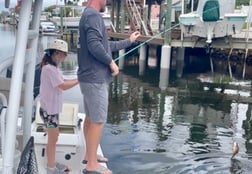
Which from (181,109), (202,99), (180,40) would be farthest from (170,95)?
(180,40)

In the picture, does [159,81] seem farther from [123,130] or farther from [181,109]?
[123,130]

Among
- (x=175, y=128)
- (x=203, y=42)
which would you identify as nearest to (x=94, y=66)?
(x=175, y=128)

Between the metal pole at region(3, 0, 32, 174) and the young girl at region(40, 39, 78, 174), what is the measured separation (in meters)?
1.46

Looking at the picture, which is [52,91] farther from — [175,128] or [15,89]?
[175,128]

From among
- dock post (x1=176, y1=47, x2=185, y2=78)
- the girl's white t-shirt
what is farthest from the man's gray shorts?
dock post (x1=176, y1=47, x2=185, y2=78)

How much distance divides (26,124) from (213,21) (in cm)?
1667

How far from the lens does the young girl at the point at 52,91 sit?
4.22 meters

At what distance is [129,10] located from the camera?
25781 mm

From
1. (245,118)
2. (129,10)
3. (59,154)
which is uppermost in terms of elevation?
(129,10)

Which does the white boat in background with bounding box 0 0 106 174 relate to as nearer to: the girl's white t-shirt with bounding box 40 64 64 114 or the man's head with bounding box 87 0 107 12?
the girl's white t-shirt with bounding box 40 64 64 114

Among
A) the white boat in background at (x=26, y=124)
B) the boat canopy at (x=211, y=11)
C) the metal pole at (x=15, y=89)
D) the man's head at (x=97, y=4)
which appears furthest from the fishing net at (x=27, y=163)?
the boat canopy at (x=211, y=11)

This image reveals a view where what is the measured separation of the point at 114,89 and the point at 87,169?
12.1 m

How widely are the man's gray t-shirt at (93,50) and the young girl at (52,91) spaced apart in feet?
0.55

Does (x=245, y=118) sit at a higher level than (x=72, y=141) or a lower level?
lower
